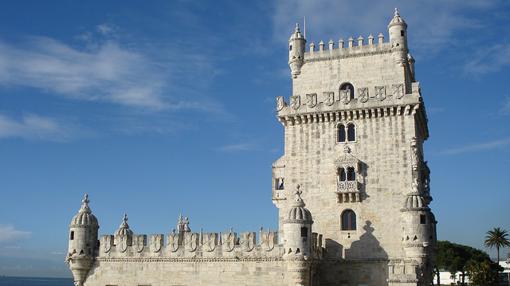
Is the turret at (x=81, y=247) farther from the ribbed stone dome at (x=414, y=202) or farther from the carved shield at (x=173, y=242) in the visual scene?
the ribbed stone dome at (x=414, y=202)

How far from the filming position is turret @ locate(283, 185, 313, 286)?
37.1 metres

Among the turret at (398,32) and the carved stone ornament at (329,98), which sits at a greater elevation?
the turret at (398,32)

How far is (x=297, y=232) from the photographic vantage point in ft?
123

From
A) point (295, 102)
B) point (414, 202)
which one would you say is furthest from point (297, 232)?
point (295, 102)

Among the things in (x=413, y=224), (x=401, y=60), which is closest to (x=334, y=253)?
(x=413, y=224)

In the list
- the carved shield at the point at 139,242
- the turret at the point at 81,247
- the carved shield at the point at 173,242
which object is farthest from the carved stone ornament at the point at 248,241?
the turret at the point at 81,247

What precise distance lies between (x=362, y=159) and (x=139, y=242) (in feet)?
58.5

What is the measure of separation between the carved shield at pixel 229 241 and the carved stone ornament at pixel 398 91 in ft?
50.5

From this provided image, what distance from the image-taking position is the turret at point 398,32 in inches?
1688

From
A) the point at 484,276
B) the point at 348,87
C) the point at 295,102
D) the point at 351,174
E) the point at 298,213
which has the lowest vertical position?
the point at 484,276

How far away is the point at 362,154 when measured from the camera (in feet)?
137

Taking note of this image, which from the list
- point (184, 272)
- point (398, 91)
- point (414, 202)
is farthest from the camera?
point (398, 91)

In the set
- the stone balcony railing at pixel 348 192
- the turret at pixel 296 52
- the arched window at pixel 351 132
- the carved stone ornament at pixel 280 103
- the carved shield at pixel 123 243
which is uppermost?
the turret at pixel 296 52

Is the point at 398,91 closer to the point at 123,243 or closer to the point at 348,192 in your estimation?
the point at 348,192
